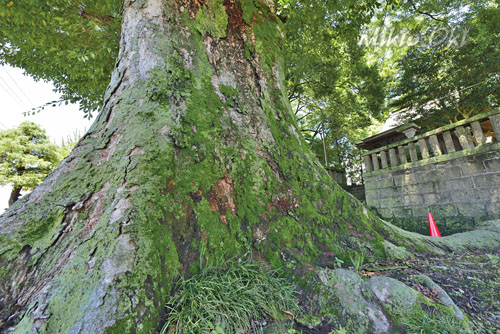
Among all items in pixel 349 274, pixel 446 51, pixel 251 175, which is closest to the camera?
pixel 349 274

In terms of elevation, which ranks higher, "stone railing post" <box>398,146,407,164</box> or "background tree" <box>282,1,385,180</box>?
"background tree" <box>282,1,385,180</box>

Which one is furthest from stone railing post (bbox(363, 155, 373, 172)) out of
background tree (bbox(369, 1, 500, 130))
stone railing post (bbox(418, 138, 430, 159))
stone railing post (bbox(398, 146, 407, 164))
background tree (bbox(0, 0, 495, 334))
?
background tree (bbox(0, 0, 495, 334))

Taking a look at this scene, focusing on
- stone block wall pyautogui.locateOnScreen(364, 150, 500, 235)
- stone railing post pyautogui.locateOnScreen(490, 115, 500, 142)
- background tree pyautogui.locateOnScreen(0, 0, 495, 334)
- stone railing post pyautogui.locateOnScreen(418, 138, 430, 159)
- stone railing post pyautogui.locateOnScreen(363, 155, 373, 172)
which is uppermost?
background tree pyautogui.locateOnScreen(0, 0, 495, 334)

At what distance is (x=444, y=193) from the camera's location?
5.16m

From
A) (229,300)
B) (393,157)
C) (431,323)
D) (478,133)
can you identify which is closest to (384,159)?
(393,157)

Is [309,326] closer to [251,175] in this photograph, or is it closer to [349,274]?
[349,274]

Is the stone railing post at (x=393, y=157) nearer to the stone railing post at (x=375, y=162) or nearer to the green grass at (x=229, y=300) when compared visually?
the stone railing post at (x=375, y=162)

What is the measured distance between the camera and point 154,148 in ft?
5.10

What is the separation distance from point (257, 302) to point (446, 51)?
11.3m

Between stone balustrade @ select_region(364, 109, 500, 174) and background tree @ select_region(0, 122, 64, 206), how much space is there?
729 inches


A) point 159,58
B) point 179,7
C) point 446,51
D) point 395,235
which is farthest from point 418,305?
point 446,51

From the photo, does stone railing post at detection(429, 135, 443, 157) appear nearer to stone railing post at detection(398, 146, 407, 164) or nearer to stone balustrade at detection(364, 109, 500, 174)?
stone balustrade at detection(364, 109, 500, 174)

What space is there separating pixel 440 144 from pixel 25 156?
20.7 m

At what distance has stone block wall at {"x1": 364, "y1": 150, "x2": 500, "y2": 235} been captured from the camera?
4520 millimetres
